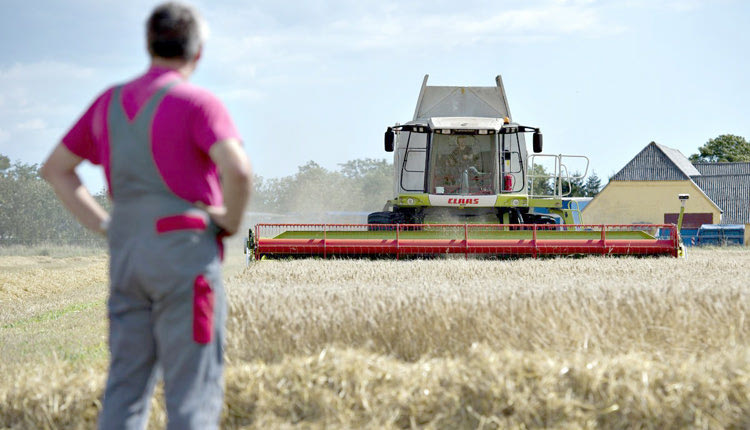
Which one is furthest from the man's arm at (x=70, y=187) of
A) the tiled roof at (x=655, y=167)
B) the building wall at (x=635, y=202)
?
the tiled roof at (x=655, y=167)

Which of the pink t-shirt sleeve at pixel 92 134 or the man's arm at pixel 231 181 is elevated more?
the pink t-shirt sleeve at pixel 92 134

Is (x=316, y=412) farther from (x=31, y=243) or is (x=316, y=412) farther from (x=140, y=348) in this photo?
(x=31, y=243)

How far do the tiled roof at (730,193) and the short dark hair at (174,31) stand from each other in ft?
149

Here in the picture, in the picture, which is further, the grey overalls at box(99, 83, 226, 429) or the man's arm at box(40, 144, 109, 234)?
the man's arm at box(40, 144, 109, 234)

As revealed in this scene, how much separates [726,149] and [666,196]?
70.4 feet

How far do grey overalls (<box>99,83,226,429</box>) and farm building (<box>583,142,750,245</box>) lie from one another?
1670 inches

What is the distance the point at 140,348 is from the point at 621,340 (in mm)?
3003

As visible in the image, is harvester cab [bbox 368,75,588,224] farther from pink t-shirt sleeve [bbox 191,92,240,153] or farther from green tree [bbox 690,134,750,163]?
green tree [bbox 690,134,750,163]

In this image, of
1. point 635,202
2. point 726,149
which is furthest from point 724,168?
point 726,149

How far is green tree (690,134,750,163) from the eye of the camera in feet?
201

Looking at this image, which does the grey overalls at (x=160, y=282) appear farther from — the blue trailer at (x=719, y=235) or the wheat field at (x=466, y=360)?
the blue trailer at (x=719, y=235)

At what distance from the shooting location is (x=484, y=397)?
3.76 m

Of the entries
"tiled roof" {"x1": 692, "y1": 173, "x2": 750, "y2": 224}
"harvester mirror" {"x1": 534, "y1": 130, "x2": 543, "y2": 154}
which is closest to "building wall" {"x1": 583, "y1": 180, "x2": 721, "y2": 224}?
"tiled roof" {"x1": 692, "y1": 173, "x2": 750, "y2": 224}

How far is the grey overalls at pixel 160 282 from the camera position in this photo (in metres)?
2.43
